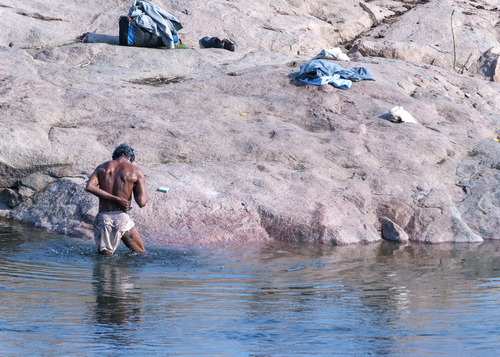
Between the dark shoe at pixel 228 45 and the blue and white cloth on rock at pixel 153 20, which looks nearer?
the blue and white cloth on rock at pixel 153 20

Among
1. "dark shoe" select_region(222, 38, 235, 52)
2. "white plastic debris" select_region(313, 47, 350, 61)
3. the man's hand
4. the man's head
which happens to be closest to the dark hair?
the man's head

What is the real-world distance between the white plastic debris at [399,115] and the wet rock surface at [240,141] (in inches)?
5.2

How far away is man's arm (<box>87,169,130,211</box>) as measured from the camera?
19.8 feet

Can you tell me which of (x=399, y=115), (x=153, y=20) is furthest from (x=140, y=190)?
(x=153, y=20)

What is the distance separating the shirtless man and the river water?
0.79ft

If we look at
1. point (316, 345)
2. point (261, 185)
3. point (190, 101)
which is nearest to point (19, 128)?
point (190, 101)

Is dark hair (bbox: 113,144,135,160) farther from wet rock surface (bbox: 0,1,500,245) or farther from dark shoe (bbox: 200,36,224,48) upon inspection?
dark shoe (bbox: 200,36,224,48)

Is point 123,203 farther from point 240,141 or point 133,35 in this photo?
point 133,35

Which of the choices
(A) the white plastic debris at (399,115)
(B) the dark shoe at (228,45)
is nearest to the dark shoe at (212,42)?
(B) the dark shoe at (228,45)

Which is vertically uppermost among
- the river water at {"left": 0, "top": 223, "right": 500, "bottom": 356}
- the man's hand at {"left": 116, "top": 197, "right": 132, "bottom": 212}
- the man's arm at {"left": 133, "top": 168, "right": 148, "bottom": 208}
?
the man's arm at {"left": 133, "top": 168, "right": 148, "bottom": 208}

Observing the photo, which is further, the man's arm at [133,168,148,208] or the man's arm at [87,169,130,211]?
the man's arm at [133,168,148,208]

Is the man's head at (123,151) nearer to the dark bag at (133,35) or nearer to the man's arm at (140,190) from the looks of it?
the man's arm at (140,190)

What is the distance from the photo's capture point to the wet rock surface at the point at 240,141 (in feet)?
24.9

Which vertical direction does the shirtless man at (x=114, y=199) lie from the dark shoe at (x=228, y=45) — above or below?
below
